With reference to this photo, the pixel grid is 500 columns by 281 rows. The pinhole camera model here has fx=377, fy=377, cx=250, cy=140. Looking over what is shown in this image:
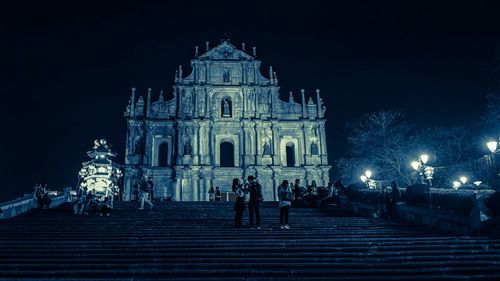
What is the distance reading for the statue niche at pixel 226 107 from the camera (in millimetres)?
35138

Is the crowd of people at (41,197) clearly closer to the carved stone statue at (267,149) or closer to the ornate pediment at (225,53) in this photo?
the carved stone statue at (267,149)

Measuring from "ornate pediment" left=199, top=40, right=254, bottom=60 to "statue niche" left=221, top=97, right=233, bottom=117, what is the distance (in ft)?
13.4

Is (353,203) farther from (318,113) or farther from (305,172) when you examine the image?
(318,113)

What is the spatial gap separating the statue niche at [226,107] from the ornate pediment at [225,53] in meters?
4.08

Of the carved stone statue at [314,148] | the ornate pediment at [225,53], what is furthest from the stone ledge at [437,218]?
the ornate pediment at [225,53]

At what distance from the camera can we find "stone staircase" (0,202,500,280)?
6.25m

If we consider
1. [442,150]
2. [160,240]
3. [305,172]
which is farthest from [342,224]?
[442,150]

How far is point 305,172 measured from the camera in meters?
32.8

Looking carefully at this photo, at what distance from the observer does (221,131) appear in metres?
34.0

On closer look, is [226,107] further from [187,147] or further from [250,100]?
[187,147]

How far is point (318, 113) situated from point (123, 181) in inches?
720

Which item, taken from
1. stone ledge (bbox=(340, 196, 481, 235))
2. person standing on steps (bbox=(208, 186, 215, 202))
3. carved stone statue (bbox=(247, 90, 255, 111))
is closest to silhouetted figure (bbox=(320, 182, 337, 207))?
stone ledge (bbox=(340, 196, 481, 235))

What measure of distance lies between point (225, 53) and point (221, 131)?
314 inches

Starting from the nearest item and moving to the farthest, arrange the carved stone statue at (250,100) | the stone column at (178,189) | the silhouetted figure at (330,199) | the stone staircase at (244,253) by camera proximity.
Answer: the stone staircase at (244,253) < the silhouetted figure at (330,199) < the stone column at (178,189) < the carved stone statue at (250,100)
